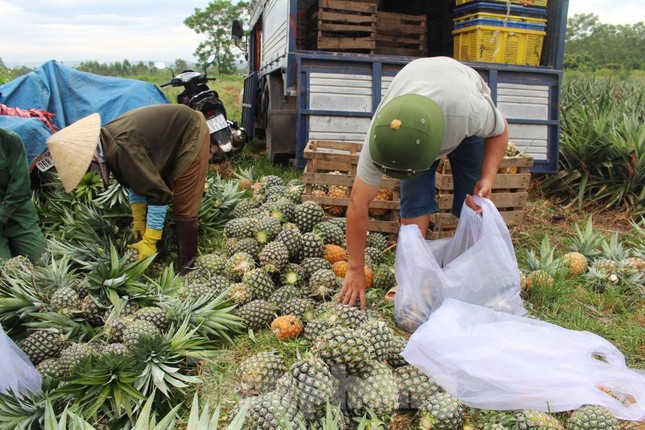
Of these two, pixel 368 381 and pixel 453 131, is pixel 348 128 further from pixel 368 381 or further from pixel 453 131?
pixel 368 381

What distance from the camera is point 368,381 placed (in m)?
2.49

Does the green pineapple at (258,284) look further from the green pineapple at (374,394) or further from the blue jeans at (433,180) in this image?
the green pineapple at (374,394)

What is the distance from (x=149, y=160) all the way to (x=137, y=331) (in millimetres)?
1542

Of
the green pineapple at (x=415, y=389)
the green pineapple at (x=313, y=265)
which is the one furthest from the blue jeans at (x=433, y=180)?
the green pineapple at (x=415, y=389)

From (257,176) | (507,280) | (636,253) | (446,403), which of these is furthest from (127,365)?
(257,176)

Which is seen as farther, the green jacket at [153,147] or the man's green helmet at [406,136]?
the green jacket at [153,147]

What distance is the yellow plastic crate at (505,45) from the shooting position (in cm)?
650

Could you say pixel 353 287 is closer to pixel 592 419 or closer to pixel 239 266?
pixel 239 266

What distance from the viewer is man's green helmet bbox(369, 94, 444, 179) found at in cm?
241

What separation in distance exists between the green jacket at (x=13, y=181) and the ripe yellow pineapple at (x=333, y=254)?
2.56 meters

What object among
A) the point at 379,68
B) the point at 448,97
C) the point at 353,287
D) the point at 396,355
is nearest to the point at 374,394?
the point at 396,355

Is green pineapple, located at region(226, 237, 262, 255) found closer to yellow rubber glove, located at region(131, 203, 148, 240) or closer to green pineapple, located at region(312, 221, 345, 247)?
green pineapple, located at region(312, 221, 345, 247)

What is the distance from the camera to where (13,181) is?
174 inches

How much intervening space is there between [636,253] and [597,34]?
2542 inches
